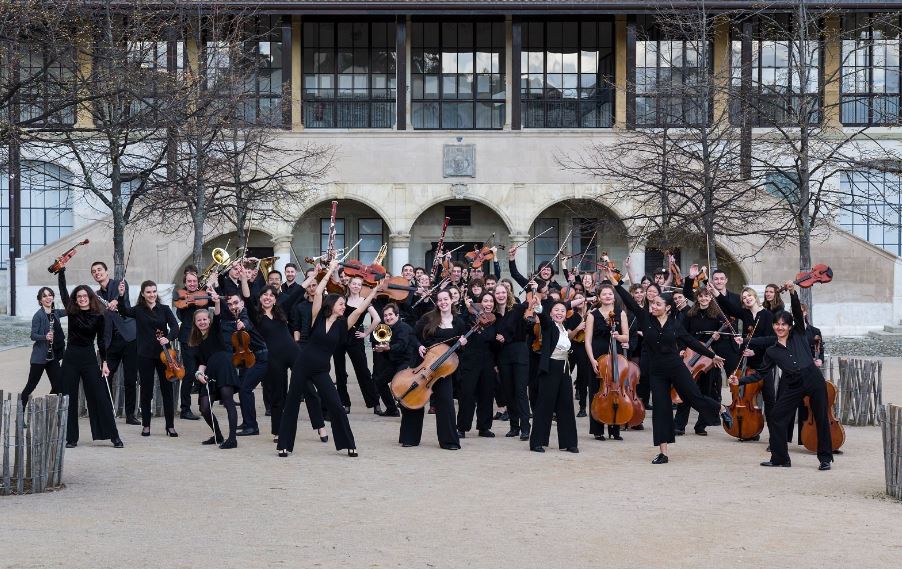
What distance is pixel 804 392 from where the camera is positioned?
13164mm

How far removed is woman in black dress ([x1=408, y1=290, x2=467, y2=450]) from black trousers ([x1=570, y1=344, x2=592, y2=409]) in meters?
2.52

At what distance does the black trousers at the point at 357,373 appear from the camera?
1769 cm

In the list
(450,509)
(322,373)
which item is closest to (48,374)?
(322,373)

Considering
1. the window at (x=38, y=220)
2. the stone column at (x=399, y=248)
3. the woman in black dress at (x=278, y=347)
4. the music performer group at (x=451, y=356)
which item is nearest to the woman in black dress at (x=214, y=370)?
the music performer group at (x=451, y=356)

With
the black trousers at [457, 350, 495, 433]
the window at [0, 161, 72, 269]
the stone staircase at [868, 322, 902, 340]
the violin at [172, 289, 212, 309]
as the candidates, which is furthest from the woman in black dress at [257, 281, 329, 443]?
the window at [0, 161, 72, 269]

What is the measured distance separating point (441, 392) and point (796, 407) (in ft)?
12.1

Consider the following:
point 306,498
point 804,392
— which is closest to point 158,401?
point 306,498

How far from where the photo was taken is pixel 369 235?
3891cm

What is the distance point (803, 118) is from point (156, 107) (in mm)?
13554

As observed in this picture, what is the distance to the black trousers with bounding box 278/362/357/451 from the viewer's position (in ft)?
44.3

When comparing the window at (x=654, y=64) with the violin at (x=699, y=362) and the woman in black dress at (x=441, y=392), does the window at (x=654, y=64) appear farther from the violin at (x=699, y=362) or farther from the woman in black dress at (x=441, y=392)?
the woman in black dress at (x=441, y=392)

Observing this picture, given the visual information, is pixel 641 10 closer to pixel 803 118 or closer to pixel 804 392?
pixel 803 118

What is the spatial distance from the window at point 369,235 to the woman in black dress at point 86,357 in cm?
2484

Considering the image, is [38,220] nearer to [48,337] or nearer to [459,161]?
[459,161]
